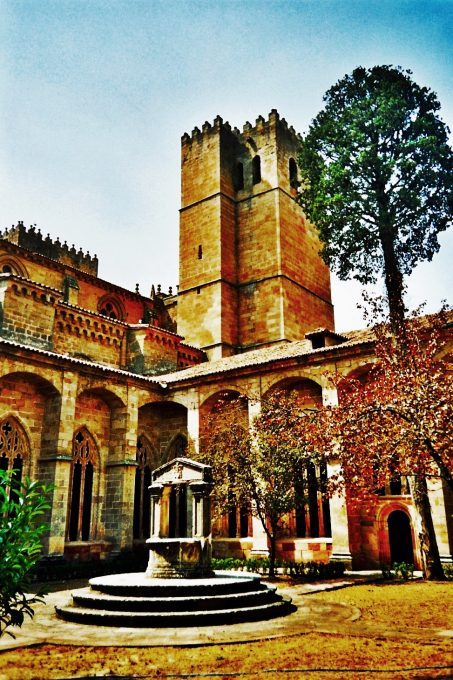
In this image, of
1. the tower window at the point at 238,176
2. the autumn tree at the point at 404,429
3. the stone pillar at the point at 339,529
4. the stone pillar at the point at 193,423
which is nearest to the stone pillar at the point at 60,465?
the stone pillar at the point at 193,423

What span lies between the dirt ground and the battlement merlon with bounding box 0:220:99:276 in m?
25.2

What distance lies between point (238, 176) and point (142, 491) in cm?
2078

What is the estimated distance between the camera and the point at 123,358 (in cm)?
2475

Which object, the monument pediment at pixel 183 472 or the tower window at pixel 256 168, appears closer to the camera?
the monument pediment at pixel 183 472

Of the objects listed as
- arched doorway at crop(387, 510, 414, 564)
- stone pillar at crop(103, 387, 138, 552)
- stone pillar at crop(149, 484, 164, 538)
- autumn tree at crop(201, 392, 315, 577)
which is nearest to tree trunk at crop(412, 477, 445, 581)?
arched doorway at crop(387, 510, 414, 564)

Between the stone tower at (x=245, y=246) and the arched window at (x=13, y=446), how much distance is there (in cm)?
1321

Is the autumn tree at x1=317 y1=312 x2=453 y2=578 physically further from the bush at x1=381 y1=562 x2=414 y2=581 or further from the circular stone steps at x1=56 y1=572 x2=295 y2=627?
the circular stone steps at x1=56 y1=572 x2=295 y2=627

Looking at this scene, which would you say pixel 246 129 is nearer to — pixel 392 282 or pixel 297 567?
pixel 392 282

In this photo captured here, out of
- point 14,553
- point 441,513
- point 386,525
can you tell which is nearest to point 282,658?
point 14,553

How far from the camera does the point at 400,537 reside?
1720cm

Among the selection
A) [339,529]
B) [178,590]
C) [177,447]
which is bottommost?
[178,590]

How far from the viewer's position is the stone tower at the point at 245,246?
98.2 ft

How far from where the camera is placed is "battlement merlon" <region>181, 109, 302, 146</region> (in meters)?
33.0

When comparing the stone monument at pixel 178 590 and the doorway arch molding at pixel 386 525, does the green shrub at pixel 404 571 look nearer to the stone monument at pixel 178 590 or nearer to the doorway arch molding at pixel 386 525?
the doorway arch molding at pixel 386 525
